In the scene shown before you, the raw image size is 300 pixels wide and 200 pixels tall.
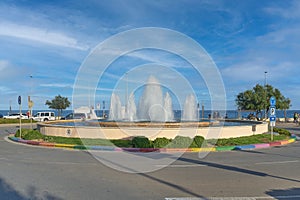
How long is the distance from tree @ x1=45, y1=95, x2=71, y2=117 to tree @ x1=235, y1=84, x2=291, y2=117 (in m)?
39.3

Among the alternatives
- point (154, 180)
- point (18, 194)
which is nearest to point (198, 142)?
point (154, 180)

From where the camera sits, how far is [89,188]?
7227mm

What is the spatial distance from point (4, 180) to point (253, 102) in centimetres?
4479

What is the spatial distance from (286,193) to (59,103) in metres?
64.1

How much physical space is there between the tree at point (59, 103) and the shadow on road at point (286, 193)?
63.3m

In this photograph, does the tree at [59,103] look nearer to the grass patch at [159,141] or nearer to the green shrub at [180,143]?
the grass patch at [159,141]

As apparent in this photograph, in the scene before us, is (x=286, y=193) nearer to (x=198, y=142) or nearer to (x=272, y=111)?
(x=198, y=142)

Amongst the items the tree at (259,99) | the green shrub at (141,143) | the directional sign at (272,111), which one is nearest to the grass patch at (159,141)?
the green shrub at (141,143)

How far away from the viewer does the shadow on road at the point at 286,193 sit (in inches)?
256

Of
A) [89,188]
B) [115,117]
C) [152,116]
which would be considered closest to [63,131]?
[152,116]

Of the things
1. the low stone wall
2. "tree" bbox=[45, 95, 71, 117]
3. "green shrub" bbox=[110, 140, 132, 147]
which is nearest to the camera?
"green shrub" bbox=[110, 140, 132, 147]

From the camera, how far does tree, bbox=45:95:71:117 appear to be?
2596 inches

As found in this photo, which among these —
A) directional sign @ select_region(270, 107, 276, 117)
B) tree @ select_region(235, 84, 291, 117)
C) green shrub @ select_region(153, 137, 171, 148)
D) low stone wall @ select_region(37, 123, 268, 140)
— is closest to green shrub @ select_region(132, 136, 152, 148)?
green shrub @ select_region(153, 137, 171, 148)

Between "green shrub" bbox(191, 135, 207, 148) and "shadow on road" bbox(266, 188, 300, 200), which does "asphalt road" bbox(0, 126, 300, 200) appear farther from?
"green shrub" bbox(191, 135, 207, 148)
